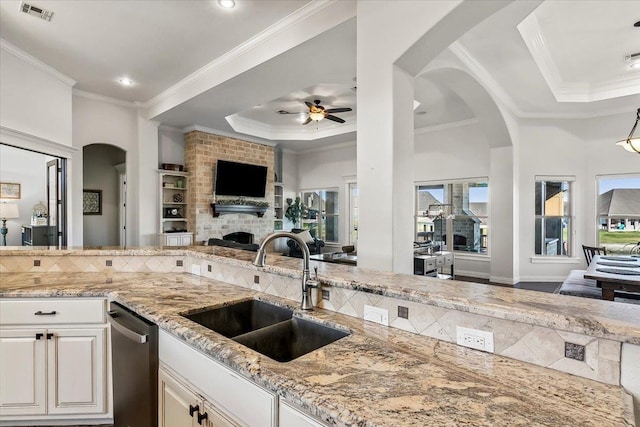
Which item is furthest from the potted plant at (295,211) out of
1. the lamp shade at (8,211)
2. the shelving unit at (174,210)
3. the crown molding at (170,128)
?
the lamp shade at (8,211)

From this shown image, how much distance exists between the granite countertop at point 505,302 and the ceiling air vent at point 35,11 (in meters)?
3.62

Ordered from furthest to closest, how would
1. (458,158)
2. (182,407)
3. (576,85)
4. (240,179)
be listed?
(240,179) → (458,158) → (576,85) → (182,407)

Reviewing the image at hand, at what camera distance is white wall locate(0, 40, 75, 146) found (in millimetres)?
3947

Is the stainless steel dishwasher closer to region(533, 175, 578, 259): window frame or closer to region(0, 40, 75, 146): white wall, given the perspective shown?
region(0, 40, 75, 146): white wall

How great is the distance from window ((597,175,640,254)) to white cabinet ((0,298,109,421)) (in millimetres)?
7768

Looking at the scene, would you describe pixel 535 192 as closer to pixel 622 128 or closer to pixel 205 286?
pixel 622 128

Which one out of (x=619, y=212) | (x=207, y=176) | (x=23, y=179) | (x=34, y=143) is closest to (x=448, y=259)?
(x=619, y=212)

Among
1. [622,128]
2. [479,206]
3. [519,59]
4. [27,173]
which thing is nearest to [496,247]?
[479,206]

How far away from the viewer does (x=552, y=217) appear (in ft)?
21.0

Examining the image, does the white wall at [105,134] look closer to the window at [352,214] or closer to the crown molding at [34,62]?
Answer: the crown molding at [34,62]

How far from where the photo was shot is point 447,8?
215 centimetres

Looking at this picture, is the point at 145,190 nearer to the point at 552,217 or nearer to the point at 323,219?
the point at 323,219

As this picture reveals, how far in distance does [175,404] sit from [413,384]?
1.16m

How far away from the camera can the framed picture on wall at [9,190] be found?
251 inches
